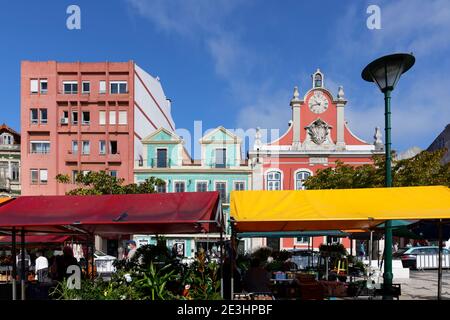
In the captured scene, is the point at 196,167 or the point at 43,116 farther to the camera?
the point at 43,116

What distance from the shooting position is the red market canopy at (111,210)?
25.7 feet

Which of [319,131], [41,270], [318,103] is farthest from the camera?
[318,103]

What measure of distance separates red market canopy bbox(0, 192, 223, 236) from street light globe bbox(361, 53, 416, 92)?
13.0 feet

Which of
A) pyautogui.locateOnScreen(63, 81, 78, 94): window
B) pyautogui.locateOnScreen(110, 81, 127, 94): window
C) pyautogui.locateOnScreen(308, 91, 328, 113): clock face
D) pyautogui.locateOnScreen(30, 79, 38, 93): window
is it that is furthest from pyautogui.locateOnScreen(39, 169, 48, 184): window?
pyautogui.locateOnScreen(308, 91, 328, 113): clock face

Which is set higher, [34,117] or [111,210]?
[34,117]

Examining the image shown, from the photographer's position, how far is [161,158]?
42.1m

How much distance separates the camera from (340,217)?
765 cm

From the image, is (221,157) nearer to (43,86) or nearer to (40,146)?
(40,146)

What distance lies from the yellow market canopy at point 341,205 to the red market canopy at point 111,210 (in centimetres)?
65

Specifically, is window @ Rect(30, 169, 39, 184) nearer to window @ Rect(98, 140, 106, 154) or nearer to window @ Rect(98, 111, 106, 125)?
window @ Rect(98, 140, 106, 154)

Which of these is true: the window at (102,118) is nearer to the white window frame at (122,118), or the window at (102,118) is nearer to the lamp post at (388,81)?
the white window frame at (122,118)

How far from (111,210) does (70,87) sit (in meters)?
39.5

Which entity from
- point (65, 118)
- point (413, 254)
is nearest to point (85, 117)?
point (65, 118)

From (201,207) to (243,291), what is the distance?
323cm
